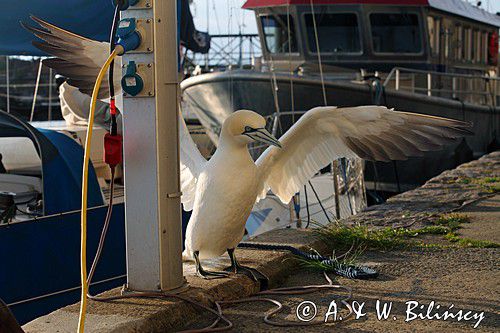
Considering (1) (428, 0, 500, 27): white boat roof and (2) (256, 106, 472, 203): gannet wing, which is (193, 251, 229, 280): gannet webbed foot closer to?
(2) (256, 106, 472, 203): gannet wing

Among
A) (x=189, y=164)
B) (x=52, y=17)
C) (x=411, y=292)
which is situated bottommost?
(x=411, y=292)

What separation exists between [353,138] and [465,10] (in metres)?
12.8

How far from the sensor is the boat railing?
44.6ft

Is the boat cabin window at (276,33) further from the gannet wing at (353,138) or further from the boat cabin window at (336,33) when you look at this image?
the gannet wing at (353,138)

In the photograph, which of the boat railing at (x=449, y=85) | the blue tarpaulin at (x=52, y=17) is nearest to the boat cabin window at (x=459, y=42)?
the boat railing at (x=449, y=85)

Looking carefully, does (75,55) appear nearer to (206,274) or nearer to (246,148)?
(246,148)

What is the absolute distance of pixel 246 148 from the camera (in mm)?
4621

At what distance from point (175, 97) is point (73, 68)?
1.26 m

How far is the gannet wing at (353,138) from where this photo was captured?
510 cm

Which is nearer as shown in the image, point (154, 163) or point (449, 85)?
point (154, 163)

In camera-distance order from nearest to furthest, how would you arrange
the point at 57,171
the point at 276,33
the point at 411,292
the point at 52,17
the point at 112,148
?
the point at 112,148, the point at 411,292, the point at 57,171, the point at 52,17, the point at 276,33

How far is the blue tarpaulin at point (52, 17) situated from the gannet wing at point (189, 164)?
131 inches

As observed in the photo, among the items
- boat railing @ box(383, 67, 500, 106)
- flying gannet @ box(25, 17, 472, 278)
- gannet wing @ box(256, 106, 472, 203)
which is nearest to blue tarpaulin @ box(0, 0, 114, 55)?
flying gannet @ box(25, 17, 472, 278)

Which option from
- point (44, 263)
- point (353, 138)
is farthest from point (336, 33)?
point (353, 138)
